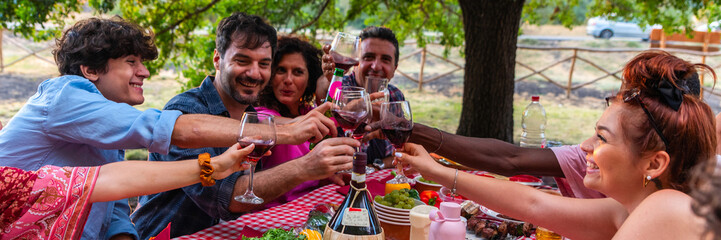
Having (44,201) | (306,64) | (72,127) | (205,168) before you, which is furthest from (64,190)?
(306,64)

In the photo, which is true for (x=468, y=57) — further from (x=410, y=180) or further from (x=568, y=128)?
(x=568, y=128)

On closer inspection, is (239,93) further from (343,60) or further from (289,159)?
(343,60)

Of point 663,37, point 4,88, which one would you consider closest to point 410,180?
point 4,88

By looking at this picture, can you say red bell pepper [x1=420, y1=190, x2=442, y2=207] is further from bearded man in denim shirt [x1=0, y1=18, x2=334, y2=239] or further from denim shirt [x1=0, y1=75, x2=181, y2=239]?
denim shirt [x1=0, y1=75, x2=181, y2=239]

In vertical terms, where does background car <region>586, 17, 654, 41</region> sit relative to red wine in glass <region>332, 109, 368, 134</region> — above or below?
below

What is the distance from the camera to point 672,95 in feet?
5.79

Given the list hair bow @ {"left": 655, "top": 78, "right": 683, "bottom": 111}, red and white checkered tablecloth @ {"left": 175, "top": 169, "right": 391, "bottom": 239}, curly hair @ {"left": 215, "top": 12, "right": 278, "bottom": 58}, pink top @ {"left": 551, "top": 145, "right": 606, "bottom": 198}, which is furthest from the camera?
curly hair @ {"left": 215, "top": 12, "right": 278, "bottom": 58}

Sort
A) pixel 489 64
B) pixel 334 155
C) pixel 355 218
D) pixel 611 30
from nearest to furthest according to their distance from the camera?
pixel 355 218, pixel 334 155, pixel 489 64, pixel 611 30

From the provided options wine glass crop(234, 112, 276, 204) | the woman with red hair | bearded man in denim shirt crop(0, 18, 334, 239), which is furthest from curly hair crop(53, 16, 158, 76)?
the woman with red hair

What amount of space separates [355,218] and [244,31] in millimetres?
1771

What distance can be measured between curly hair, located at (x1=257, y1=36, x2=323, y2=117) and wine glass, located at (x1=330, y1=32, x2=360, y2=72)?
871 millimetres

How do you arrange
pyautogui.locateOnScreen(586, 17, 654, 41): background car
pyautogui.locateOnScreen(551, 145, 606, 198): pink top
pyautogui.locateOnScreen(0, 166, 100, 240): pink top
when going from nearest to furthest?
→ pyautogui.locateOnScreen(0, 166, 100, 240): pink top
pyautogui.locateOnScreen(551, 145, 606, 198): pink top
pyautogui.locateOnScreen(586, 17, 654, 41): background car

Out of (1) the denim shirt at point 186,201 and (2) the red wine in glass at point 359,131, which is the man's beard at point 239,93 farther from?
(2) the red wine in glass at point 359,131

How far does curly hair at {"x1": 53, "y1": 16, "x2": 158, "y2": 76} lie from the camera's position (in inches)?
98.7
